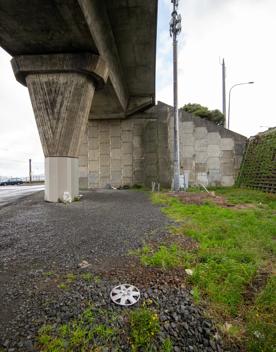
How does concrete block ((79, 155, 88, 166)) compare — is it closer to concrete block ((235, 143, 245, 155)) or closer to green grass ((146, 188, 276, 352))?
concrete block ((235, 143, 245, 155))

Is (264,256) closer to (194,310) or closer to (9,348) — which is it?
(194,310)

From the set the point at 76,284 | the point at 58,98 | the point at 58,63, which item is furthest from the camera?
the point at 58,98

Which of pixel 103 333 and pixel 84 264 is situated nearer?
pixel 103 333

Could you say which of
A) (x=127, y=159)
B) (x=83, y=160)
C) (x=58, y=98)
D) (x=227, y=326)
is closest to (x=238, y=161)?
(x=127, y=159)

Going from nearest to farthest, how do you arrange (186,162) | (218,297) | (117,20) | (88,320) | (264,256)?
(88,320) < (218,297) < (264,256) < (117,20) < (186,162)

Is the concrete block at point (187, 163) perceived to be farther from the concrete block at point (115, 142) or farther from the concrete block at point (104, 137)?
the concrete block at point (104, 137)

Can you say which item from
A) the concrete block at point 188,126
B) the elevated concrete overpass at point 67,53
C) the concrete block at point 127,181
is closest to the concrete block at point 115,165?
the concrete block at point 127,181

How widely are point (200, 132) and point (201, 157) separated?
6.95 feet

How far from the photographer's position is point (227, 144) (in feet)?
59.6

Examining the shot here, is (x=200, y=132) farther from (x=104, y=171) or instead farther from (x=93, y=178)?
(x=93, y=178)

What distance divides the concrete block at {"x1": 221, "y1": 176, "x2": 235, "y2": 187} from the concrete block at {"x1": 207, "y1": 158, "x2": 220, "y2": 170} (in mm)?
1084

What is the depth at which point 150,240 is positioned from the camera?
4.49 metres

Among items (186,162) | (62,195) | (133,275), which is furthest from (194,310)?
(186,162)

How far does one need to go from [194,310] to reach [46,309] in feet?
5.07
